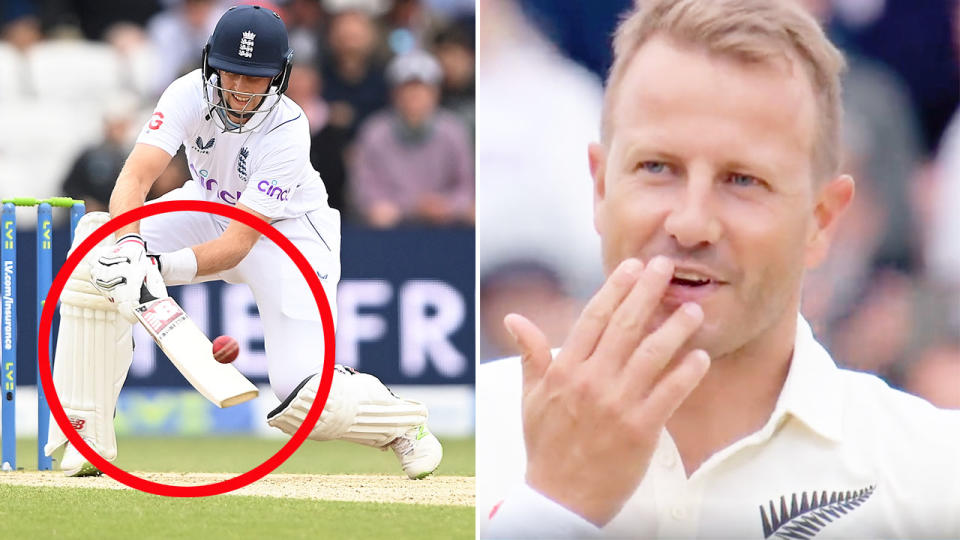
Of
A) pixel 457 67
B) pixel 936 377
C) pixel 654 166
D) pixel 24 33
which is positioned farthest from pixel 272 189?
pixel 24 33

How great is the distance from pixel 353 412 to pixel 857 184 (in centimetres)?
256

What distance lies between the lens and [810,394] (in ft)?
13.7

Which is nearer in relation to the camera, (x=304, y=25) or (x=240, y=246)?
(x=240, y=246)

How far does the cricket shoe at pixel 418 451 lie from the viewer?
20.6 ft

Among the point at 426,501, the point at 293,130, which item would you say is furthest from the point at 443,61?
the point at 426,501

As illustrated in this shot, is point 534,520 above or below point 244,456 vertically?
above

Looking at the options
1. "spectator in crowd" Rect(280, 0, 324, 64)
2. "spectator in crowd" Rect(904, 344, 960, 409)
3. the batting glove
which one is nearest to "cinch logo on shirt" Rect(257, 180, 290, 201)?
the batting glove

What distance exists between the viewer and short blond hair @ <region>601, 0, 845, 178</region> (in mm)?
4012

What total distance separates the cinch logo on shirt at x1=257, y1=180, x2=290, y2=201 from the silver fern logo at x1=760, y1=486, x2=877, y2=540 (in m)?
2.61

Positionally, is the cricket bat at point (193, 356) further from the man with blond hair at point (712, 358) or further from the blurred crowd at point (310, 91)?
the blurred crowd at point (310, 91)

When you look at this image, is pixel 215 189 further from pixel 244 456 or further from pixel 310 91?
pixel 310 91

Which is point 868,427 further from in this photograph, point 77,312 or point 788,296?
point 77,312

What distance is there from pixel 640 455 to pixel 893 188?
1151mm

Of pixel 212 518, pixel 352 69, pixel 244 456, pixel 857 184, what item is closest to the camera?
pixel 857 184
